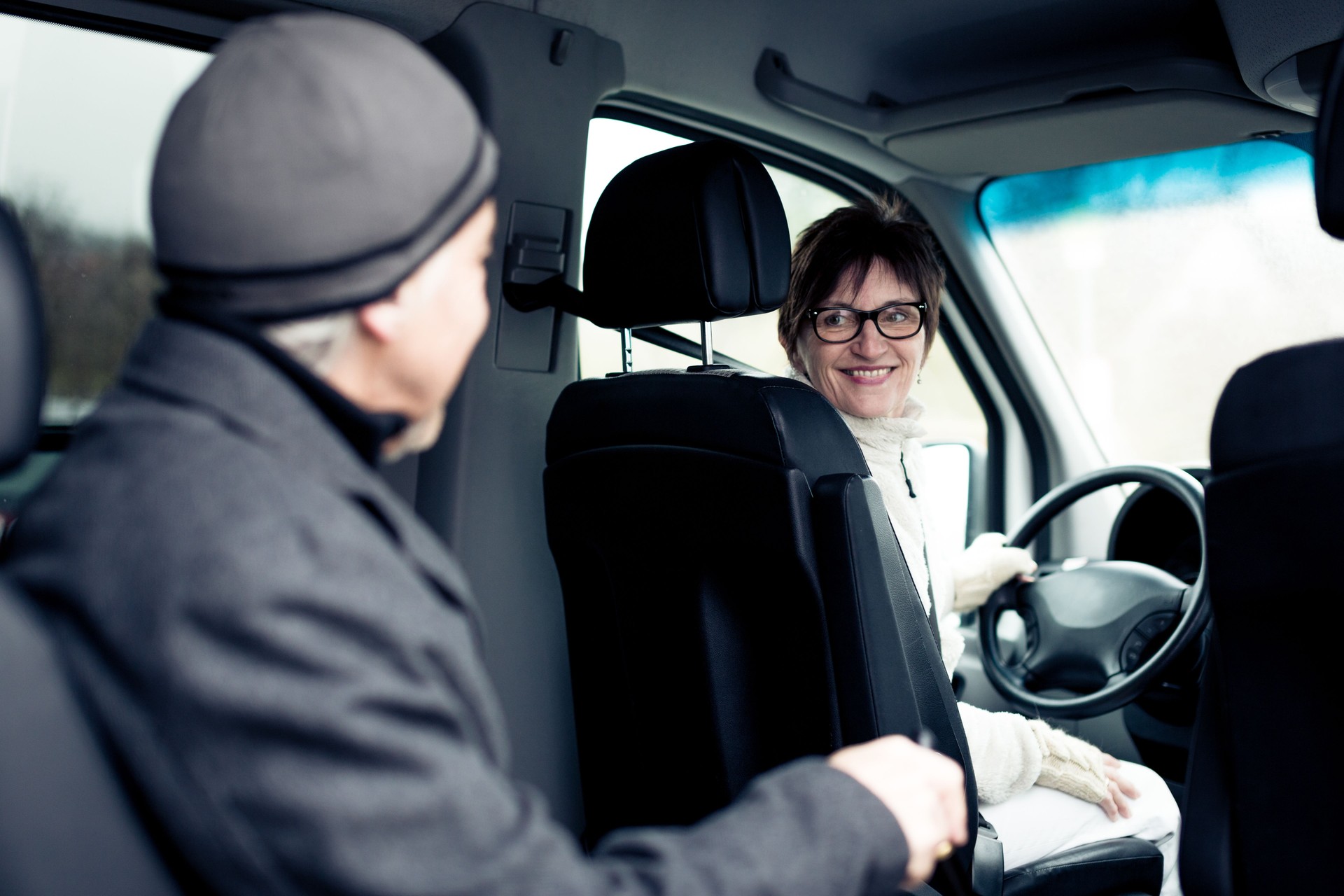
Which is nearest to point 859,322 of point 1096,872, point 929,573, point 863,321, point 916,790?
point 863,321

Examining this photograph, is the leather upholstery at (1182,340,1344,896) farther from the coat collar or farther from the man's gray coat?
the coat collar

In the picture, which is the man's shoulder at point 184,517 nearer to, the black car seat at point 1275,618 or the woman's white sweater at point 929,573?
the black car seat at point 1275,618

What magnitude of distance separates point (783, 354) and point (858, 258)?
12.2 inches

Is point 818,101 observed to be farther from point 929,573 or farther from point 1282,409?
point 1282,409

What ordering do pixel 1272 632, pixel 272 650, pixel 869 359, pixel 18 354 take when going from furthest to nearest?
pixel 869 359, pixel 1272 632, pixel 18 354, pixel 272 650

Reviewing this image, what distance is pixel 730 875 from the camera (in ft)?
2.63

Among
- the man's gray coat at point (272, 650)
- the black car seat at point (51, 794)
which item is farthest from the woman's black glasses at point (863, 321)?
the black car seat at point (51, 794)

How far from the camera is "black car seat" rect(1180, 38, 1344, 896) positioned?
1181mm

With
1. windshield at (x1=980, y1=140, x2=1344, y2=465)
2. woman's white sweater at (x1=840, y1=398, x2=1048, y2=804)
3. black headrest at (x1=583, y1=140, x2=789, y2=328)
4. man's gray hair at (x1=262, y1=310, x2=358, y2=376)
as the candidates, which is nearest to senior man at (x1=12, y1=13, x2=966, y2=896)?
man's gray hair at (x1=262, y1=310, x2=358, y2=376)

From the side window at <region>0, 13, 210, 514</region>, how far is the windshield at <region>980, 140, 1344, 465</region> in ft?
7.08

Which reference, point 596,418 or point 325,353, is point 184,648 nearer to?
point 325,353

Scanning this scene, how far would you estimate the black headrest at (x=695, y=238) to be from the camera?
5.35ft

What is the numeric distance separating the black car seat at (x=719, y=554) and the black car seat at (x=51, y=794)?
93cm

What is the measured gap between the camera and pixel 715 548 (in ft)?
5.24
